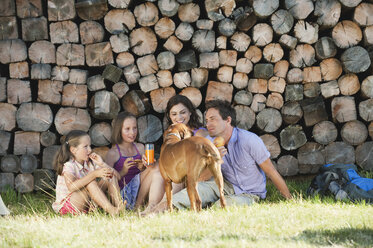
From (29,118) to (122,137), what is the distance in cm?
119

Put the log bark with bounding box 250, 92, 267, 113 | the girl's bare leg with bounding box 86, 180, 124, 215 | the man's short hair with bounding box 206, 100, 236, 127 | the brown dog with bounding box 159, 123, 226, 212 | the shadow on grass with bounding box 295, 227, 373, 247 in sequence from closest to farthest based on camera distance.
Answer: the shadow on grass with bounding box 295, 227, 373, 247 < the brown dog with bounding box 159, 123, 226, 212 < the girl's bare leg with bounding box 86, 180, 124, 215 < the man's short hair with bounding box 206, 100, 236, 127 < the log bark with bounding box 250, 92, 267, 113

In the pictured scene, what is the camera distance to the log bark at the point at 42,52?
4031mm

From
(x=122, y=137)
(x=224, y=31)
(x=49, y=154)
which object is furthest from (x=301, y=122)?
(x=49, y=154)

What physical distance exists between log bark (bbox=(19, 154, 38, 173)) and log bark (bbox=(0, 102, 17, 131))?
0.37 meters

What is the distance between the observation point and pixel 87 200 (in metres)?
3.10

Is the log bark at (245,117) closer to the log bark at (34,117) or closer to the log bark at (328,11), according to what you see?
the log bark at (328,11)

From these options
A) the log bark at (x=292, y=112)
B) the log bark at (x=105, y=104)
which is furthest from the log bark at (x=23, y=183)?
the log bark at (x=292, y=112)

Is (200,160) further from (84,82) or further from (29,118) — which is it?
(29,118)

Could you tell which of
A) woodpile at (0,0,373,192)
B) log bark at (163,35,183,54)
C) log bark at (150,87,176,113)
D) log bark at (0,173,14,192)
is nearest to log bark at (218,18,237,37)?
woodpile at (0,0,373,192)

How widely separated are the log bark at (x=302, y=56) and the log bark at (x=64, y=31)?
8.31 ft

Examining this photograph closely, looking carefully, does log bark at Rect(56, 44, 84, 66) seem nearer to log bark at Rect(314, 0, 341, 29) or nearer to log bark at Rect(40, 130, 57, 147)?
log bark at Rect(40, 130, 57, 147)

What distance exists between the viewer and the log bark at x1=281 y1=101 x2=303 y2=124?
13.5 feet

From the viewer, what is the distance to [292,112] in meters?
4.11

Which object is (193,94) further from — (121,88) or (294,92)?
(294,92)
